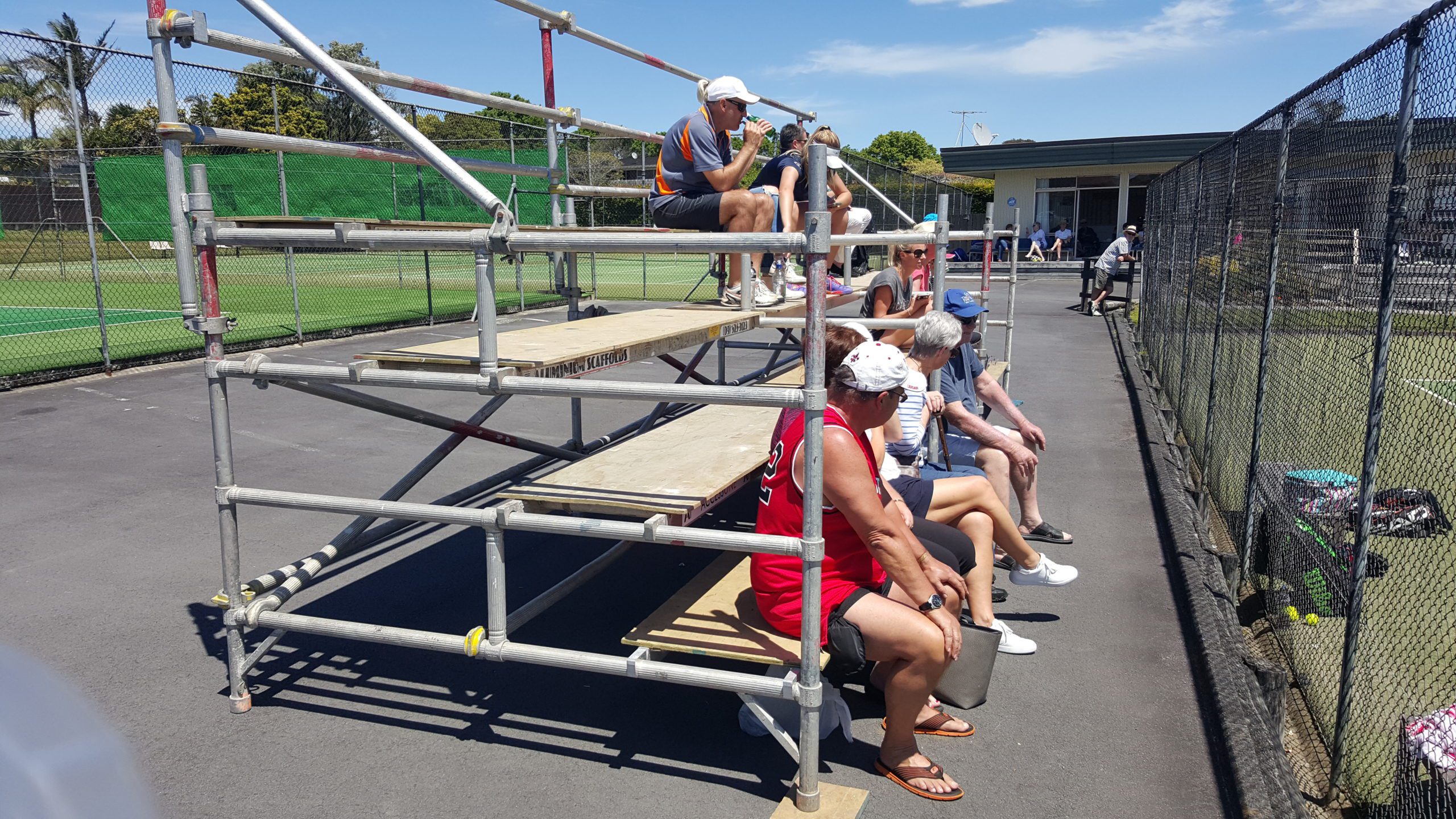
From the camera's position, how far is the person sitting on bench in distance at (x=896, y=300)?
20.7 feet

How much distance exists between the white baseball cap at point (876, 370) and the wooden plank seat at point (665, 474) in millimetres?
549

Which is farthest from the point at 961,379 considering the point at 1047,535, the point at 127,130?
the point at 127,130

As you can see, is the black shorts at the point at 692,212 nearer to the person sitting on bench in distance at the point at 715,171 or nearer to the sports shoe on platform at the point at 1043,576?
the person sitting on bench in distance at the point at 715,171

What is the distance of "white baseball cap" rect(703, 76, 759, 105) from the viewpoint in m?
5.32

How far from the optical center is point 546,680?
13.5 ft

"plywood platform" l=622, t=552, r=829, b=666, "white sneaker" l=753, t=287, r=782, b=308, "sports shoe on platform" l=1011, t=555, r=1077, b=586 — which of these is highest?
"white sneaker" l=753, t=287, r=782, b=308

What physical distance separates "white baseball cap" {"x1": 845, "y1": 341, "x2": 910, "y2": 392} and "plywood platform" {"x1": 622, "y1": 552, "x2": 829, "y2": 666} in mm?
924

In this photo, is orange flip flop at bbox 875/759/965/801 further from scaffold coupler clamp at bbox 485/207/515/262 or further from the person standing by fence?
the person standing by fence

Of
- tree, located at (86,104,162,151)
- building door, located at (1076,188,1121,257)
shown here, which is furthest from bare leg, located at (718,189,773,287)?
building door, located at (1076,188,1121,257)

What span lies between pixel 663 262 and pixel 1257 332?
94.6 ft

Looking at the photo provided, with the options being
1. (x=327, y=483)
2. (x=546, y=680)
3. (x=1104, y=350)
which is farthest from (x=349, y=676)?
(x=1104, y=350)

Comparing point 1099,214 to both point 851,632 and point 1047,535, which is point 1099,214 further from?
point 851,632

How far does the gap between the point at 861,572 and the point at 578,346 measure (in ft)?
4.58

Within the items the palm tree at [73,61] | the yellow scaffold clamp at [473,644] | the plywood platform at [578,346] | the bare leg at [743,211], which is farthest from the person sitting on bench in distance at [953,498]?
the palm tree at [73,61]
